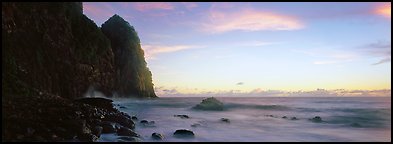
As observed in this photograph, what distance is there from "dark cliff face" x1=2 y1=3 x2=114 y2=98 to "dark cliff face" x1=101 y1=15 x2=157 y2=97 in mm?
22016

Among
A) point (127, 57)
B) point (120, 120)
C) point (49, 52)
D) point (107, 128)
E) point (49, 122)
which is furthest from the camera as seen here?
point (127, 57)

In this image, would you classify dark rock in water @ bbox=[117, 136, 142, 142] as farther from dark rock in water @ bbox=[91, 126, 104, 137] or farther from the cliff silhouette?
the cliff silhouette

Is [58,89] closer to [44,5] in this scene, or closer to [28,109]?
[44,5]

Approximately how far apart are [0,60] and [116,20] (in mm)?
76551

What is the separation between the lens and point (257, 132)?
1877 centimetres

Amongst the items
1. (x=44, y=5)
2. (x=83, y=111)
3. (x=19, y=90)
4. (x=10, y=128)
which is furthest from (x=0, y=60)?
(x=44, y=5)

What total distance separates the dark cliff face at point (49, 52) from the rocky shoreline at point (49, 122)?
1654 mm

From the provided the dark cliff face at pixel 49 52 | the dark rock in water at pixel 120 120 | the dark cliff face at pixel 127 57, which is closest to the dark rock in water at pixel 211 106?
the dark cliff face at pixel 49 52

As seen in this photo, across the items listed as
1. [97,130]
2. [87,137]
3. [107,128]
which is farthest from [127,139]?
[87,137]

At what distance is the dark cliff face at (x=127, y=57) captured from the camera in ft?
277

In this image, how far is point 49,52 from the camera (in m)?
34.1

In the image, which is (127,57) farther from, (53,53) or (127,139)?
(127,139)

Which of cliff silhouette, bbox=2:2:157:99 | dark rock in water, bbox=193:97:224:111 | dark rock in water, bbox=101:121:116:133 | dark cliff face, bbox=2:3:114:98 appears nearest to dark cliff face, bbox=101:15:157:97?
cliff silhouette, bbox=2:2:157:99

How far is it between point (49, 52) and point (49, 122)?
2510 centimetres
